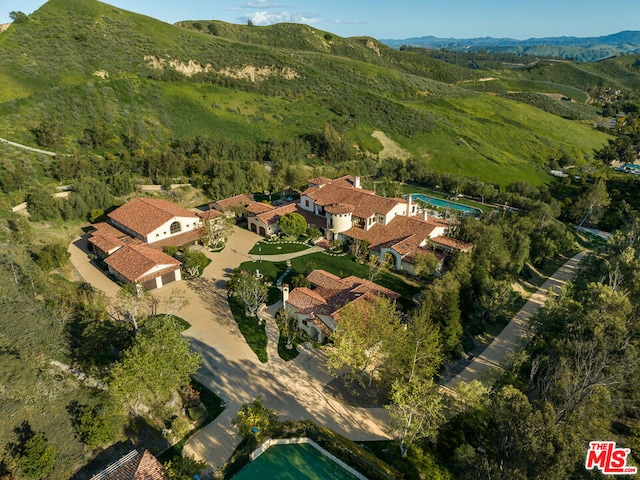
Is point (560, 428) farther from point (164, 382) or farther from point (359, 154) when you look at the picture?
point (359, 154)

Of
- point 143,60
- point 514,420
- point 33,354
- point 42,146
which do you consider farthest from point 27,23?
point 514,420

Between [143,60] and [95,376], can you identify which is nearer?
[95,376]

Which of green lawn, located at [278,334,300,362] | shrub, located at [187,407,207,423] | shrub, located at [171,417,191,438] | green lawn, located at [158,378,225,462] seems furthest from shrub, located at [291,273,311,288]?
shrub, located at [171,417,191,438]

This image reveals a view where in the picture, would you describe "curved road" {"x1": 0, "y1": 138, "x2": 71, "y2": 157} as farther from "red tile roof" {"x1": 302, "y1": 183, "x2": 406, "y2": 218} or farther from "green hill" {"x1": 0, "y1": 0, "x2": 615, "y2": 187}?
"red tile roof" {"x1": 302, "y1": 183, "x2": 406, "y2": 218}

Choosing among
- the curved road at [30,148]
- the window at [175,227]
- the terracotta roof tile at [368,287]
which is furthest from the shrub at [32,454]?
the curved road at [30,148]

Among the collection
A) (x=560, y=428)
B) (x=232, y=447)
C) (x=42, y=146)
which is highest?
(x=42, y=146)

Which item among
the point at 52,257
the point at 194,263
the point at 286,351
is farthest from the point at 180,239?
the point at 286,351

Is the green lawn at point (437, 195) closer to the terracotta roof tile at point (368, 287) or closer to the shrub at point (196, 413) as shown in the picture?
the terracotta roof tile at point (368, 287)
